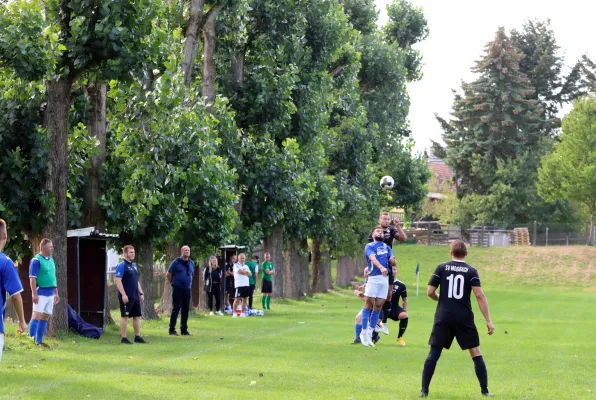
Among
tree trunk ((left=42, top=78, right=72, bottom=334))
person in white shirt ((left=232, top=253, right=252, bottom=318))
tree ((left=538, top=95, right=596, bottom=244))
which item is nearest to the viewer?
tree trunk ((left=42, top=78, right=72, bottom=334))

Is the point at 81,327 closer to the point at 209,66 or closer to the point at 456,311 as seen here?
the point at 456,311

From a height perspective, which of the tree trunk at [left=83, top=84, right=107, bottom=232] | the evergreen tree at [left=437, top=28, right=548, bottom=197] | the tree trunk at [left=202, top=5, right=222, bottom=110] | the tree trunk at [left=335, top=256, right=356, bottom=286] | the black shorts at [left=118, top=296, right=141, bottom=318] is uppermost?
the evergreen tree at [left=437, top=28, right=548, bottom=197]

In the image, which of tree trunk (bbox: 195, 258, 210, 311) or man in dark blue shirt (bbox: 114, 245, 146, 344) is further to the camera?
tree trunk (bbox: 195, 258, 210, 311)

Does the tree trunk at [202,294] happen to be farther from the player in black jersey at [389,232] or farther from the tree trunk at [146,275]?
the player in black jersey at [389,232]

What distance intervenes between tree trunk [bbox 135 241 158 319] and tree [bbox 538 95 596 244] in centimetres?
5810

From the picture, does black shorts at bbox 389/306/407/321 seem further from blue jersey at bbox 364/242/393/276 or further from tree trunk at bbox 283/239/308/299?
tree trunk at bbox 283/239/308/299

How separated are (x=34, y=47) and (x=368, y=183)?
3098 cm

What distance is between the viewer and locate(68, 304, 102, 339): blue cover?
19906mm

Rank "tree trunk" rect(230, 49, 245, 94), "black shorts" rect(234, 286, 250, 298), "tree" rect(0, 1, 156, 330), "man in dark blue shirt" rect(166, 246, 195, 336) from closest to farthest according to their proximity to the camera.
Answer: "tree" rect(0, 1, 156, 330), "man in dark blue shirt" rect(166, 246, 195, 336), "black shorts" rect(234, 286, 250, 298), "tree trunk" rect(230, 49, 245, 94)

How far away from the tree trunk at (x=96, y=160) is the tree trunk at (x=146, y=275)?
12.4ft

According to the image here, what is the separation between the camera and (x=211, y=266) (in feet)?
103

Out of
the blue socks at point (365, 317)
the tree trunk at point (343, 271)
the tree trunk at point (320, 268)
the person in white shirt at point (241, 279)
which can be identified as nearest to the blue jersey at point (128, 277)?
the blue socks at point (365, 317)

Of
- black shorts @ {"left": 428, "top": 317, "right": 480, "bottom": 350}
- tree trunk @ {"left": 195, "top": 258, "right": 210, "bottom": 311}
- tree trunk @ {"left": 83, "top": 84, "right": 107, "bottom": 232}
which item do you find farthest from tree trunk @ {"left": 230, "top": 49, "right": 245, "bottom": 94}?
black shorts @ {"left": 428, "top": 317, "right": 480, "bottom": 350}

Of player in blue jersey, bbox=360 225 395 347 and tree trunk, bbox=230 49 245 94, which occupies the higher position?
tree trunk, bbox=230 49 245 94
